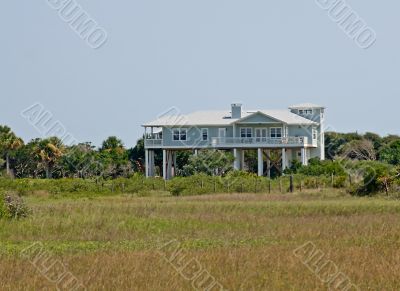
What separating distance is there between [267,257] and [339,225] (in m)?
7.34

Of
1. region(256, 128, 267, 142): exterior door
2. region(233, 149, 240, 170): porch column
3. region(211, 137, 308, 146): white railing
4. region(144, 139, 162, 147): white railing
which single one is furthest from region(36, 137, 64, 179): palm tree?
region(256, 128, 267, 142): exterior door

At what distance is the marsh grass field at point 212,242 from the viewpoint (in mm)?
13703

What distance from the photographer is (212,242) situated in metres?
20.1

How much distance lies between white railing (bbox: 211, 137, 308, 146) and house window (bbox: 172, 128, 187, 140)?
224 cm

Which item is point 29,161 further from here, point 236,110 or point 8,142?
point 236,110

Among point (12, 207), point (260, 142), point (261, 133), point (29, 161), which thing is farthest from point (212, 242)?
point (29, 161)

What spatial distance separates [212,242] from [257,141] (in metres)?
46.5

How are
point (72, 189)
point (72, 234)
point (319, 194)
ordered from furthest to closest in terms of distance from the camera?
1. point (72, 189)
2. point (319, 194)
3. point (72, 234)

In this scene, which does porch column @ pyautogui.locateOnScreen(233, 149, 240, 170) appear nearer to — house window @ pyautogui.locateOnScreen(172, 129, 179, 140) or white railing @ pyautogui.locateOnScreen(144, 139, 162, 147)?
house window @ pyautogui.locateOnScreen(172, 129, 179, 140)

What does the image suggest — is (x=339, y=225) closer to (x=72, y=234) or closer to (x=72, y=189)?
(x=72, y=234)

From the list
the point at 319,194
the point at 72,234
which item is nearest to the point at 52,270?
the point at 72,234

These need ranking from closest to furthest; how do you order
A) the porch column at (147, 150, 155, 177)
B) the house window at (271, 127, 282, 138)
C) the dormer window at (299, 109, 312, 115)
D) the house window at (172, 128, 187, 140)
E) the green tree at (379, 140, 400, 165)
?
the house window at (271, 127, 282, 138)
the porch column at (147, 150, 155, 177)
the house window at (172, 128, 187, 140)
the green tree at (379, 140, 400, 165)
the dormer window at (299, 109, 312, 115)

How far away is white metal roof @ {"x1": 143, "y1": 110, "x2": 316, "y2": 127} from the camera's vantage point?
222ft

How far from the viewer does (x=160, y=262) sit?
51.9 feet
